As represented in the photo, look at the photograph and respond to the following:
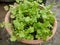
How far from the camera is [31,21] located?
1.52m

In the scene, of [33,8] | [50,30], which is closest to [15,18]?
[33,8]

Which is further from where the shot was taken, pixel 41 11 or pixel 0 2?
pixel 0 2

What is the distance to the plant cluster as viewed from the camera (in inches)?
59.3

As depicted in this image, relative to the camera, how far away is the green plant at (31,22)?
4.94ft

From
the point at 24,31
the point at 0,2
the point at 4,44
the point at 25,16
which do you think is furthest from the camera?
the point at 0,2

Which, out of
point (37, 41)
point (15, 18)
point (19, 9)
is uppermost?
point (19, 9)

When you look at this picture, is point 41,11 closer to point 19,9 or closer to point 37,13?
point 37,13

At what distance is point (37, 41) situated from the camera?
1546 millimetres

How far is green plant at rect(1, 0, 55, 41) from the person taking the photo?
151 centimetres

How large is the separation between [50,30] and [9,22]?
35 cm

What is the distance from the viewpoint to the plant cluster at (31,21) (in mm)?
1506

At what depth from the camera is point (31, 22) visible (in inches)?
60.2

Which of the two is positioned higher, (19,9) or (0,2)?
(19,9)

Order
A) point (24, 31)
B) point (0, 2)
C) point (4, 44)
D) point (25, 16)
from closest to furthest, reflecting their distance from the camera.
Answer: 1. point (24, 31)
2. point (25, 16)
3. point (4, 44)
4. point (0, 2)
